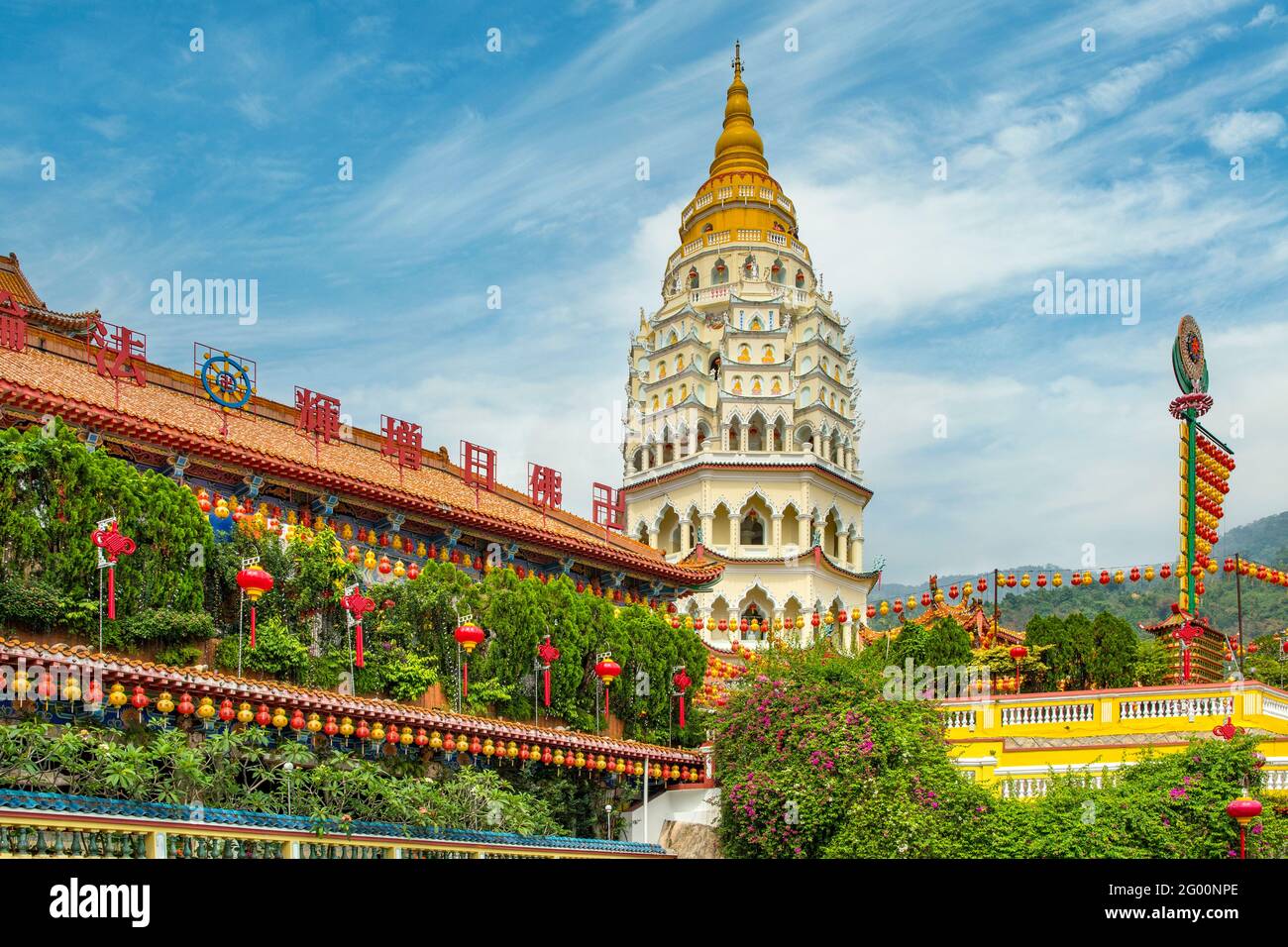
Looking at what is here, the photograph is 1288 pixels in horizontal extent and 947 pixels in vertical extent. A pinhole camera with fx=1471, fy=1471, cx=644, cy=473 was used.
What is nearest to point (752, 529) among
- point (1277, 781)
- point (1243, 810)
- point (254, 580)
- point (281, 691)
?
point (1277, 781)

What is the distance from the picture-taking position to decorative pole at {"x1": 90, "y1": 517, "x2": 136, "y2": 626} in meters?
20.0

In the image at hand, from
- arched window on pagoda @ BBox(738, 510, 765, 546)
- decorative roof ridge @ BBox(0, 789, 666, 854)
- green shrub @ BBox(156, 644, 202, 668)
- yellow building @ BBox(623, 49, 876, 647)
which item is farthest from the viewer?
arched window on pagoda @ BBox(738, 510, 765, 546)

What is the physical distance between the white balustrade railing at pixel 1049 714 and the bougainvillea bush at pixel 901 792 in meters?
A: 2.22

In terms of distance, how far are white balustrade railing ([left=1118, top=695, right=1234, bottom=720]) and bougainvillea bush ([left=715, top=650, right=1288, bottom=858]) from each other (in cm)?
254

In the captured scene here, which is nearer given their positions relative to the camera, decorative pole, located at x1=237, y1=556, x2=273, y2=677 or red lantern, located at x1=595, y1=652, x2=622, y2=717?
decorative pole, located at x1=237, y1=556, x2=273, y2=677

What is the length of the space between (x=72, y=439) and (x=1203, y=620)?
74.6 ft

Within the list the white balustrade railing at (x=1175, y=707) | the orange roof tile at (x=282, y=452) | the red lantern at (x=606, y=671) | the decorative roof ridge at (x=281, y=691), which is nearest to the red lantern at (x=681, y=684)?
the red lantern at (x=606, y=671)

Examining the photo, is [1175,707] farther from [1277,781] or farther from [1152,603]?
[1152,603]

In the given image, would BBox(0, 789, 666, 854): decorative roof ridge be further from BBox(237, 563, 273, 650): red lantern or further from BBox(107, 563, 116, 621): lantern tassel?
BBox(237, 563, 273, 650): red lantern

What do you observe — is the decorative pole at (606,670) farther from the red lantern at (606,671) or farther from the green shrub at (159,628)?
the green shrub at (159,628)

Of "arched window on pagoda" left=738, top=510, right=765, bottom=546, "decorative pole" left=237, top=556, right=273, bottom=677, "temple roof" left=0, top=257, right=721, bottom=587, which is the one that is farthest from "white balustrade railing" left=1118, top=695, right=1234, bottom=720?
"arched window on pagoda" left=738, top=510, right=765, bottom=546

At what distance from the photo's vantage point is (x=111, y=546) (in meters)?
20.0
